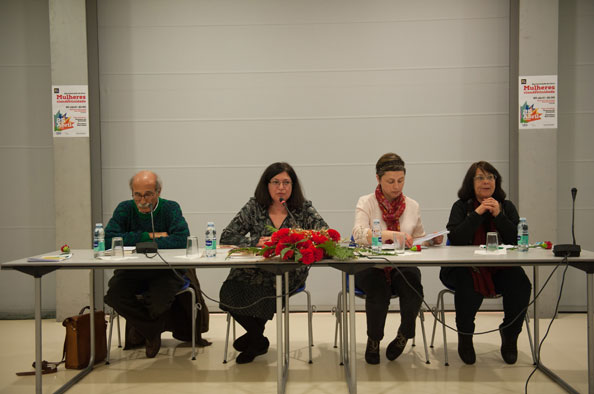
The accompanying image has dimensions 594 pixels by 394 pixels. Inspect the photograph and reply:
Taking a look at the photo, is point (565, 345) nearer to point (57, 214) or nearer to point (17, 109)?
point (57, 214)

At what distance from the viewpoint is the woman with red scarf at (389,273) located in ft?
11.1

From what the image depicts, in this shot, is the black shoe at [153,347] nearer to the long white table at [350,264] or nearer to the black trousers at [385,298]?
the long white table at [350,264]

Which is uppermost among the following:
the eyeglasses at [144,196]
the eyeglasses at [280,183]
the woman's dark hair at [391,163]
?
the woman's dark hair at [391,163]

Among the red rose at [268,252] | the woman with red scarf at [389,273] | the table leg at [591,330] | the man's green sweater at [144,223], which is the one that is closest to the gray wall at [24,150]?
the man's green sweater at [144,223]

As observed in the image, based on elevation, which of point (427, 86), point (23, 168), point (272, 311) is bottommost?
point (272, 311)

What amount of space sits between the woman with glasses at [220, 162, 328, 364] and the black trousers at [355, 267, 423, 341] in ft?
1.45

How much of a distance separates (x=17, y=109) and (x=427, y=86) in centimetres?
388

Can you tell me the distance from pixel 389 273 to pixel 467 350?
2.32ft

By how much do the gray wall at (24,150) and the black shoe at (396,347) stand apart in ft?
11.0

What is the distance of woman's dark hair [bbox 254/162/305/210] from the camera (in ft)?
12.1

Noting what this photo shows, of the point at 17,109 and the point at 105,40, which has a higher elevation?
the point at 105,40

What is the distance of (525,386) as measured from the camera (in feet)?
9.88

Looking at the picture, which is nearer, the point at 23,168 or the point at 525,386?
the point at 525,386

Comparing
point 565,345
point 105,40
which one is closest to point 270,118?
point 105,40
